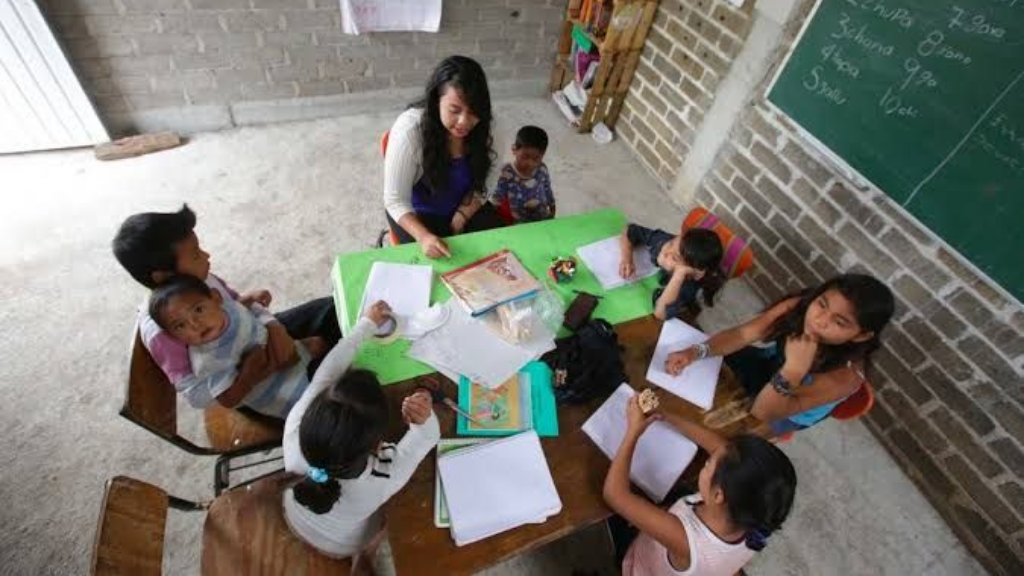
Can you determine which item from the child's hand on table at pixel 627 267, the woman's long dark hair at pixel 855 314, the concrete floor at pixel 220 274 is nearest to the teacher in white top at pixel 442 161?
the child's hand on table at pixel 627 267

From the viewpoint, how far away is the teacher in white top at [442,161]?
5.69 ft

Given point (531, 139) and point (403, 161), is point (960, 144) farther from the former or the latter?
point (403, 161)

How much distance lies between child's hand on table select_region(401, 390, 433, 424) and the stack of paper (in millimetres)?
109

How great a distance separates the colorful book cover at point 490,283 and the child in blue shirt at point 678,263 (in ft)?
1.24

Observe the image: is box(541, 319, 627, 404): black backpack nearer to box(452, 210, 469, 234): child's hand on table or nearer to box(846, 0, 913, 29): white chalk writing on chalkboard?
box(452, 210, 469, 234): child's hand on table

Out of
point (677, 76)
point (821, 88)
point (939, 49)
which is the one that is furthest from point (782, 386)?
point (677, 76)

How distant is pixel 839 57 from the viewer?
232cm

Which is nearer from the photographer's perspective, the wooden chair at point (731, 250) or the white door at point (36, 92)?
the wooden chair at point (731, 250)

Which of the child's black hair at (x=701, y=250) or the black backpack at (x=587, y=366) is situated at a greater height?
the child's black hair at (x=701, y=250)

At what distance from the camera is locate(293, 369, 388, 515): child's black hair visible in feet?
3.42

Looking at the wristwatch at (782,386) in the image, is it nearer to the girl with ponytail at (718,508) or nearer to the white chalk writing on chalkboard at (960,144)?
the girl with ponytail at (718,508)

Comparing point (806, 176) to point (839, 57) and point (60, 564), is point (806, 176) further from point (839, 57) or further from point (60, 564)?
point (60, 564)

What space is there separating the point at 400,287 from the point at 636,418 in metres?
0.81

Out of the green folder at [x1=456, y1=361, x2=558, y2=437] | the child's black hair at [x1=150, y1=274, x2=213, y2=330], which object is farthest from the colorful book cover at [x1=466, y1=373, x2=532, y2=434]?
the child's black hair at [x1=150, y1=274, x2=213, y2=330]
